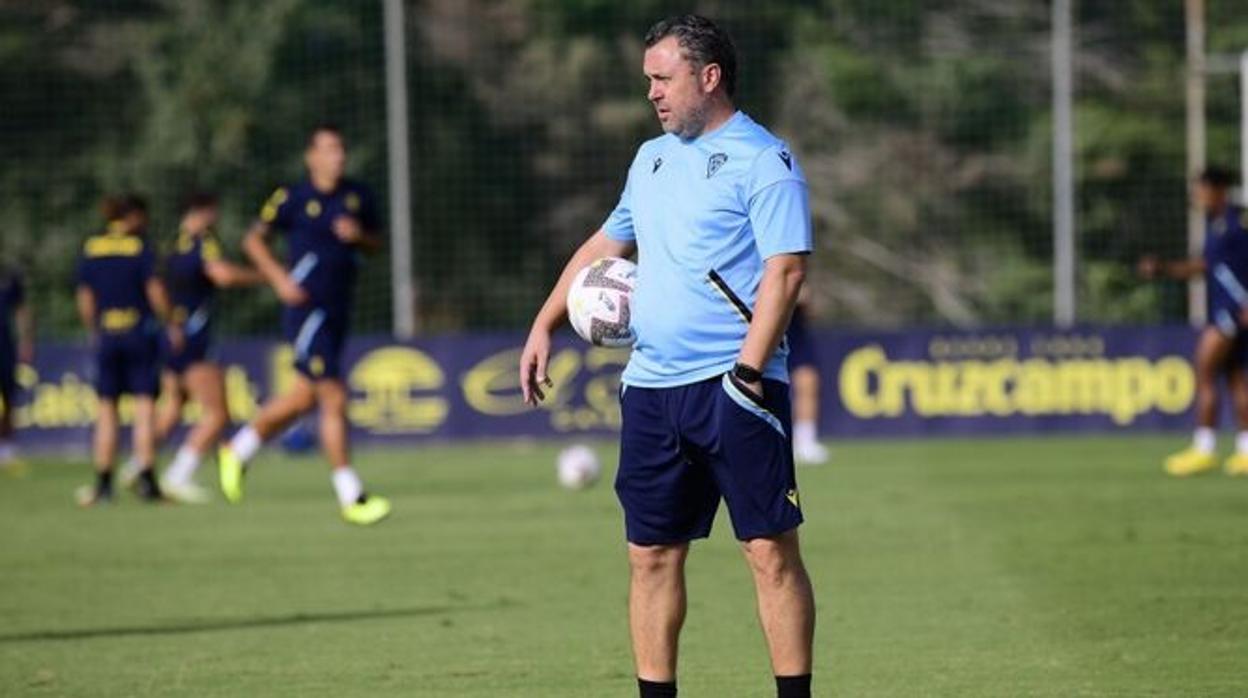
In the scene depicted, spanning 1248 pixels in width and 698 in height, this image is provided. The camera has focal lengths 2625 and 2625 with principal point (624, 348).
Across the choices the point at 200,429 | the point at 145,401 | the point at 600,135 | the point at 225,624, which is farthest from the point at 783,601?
the point at 600,135

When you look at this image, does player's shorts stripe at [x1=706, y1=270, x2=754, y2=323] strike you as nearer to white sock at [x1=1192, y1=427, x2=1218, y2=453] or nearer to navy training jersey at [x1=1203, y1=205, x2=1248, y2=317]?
navy training jersey at [x1=1203, y1=205, x2=1248, y2=317]

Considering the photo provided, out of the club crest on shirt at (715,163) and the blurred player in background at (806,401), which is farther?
the blurred player in background at (806,401)

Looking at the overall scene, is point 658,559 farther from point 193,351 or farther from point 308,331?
point 193,351

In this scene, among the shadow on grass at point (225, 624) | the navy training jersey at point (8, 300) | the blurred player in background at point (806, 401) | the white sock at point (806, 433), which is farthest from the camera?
the navy training jersey at point (8, 300)

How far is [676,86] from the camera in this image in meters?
7.84

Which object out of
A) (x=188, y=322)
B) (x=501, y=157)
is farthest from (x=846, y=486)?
(x=501, y=157)

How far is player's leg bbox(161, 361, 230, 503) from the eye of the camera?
63.1 ft

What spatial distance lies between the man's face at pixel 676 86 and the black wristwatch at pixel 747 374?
757 mm

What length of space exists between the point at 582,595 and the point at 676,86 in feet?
17.0

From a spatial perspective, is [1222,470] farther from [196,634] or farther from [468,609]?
[196,634]

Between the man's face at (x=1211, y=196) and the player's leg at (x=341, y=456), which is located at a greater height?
the man's face at (x=1211, y=196)

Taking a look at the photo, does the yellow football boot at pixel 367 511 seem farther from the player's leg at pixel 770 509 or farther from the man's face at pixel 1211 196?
the player's leg at pixel 770 509

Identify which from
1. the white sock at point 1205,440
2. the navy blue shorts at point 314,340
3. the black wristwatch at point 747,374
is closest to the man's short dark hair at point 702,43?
the black wristwatch at point 747,374

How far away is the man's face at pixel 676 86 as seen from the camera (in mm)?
7832
